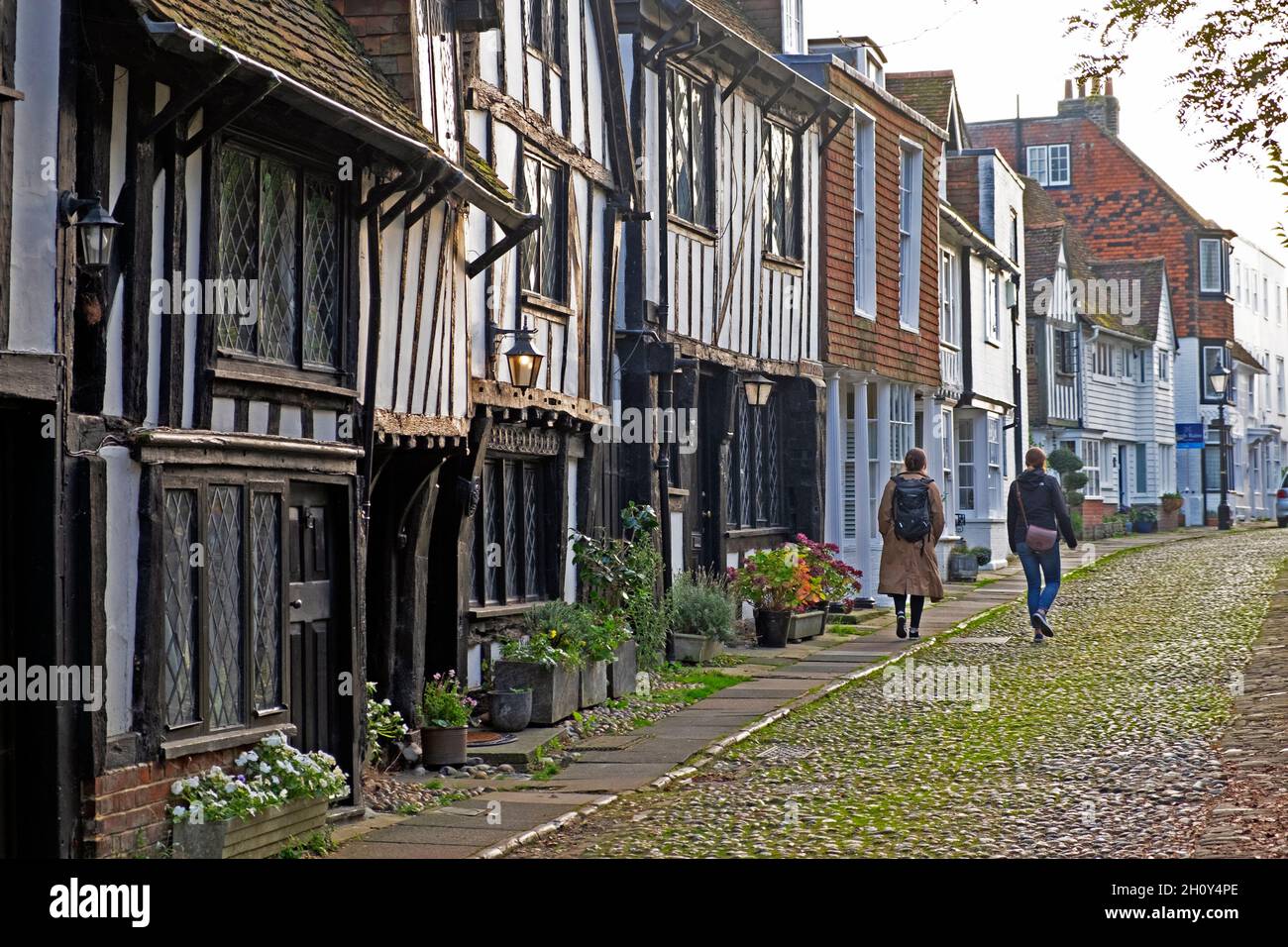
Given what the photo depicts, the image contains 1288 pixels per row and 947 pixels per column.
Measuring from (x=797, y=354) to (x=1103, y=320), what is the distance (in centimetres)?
2652

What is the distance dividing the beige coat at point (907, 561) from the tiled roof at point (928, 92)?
10.6 metres

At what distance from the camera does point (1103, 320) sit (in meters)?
44.5

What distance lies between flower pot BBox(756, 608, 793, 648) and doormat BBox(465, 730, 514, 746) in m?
6.35

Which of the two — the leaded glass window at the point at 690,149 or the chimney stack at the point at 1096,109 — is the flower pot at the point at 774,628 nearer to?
the leaded glass window at the point at 690,149

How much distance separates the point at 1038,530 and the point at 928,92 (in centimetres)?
1211

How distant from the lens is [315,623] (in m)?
9.45

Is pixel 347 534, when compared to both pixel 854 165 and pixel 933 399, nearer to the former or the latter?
pixel 854 165

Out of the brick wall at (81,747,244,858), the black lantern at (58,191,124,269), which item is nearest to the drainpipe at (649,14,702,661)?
the brick wall at (81,747,244,858)

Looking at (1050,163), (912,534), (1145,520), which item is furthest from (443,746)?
(1050,163)

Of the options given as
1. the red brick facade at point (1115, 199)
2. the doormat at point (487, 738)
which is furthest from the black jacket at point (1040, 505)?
the red brick facade at point (1115, 199)

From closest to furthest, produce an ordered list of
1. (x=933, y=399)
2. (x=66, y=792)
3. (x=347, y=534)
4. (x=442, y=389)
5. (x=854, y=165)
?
(x=66, y=792)
(x=347, y=534)
(x=442, y=389)
(x=854, y=165)
(x=933, y=399)

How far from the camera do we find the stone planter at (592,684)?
41.1 feet

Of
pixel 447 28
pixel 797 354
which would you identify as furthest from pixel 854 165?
pixel 447 28

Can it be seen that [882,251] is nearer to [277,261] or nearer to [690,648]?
[690,648]
